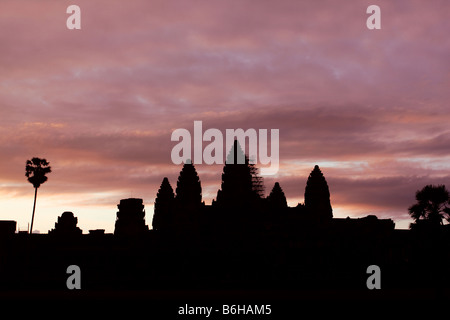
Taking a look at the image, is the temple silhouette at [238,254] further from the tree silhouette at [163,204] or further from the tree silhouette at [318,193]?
the tree silhouette at [318,193]

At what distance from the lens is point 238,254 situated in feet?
A: 209

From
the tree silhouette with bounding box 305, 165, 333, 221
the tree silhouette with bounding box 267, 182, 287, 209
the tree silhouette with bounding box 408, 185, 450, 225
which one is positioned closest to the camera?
the tree silhouette with bounding box 408, 185, 450, 225

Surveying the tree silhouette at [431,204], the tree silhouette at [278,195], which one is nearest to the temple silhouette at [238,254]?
the tree silhouette at [431,204]

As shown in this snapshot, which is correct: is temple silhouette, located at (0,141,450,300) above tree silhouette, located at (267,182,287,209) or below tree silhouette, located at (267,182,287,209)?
below

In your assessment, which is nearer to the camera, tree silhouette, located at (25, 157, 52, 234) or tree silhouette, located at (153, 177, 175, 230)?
A: tree silhouette, located at (25, 157, 52, 234)

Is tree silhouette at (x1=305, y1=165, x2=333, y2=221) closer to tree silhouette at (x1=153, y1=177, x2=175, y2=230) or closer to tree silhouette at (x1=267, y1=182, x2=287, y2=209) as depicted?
tree silhouette at (x1=267, y1=182, x2=287, y2=209)

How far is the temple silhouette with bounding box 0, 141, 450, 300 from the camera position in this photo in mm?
51188

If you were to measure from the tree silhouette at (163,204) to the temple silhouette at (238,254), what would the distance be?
34.9ft

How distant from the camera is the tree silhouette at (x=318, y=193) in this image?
117 m

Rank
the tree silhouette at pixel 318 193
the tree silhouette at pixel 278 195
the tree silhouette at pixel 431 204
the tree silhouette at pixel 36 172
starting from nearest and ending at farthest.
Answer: the tree silhouette at pixel 431 204 < the tree silhouette at pixel 36 172 < the tree silhouette at pixel 318 193 < the tree silhouette at pixel 278 195

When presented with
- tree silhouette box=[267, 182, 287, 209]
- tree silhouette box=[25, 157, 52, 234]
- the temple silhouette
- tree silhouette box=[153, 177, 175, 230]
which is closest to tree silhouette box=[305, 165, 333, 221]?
tree silhouette box=[267, 182, 287, 209]

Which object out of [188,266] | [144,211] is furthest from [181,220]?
[188,266]

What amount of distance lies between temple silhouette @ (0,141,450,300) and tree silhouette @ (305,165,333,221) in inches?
577

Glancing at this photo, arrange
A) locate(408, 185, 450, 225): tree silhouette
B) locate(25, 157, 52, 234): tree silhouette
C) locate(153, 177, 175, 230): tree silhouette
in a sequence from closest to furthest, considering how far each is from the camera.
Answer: locate(408, 185, 450, 225): tree silhouette, locate(25, 157, 52, 234): tree silhouette, locate(153, 177, 175, 230): tree silhouette
